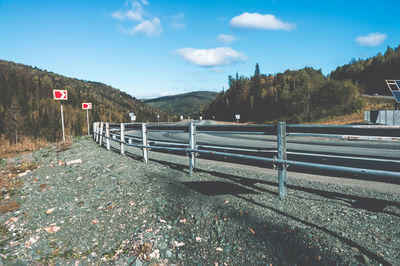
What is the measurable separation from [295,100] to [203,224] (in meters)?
65.6

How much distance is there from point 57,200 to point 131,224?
7.78 ft

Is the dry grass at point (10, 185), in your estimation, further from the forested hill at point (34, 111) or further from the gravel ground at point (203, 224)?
the forested hill at point (34, 111)

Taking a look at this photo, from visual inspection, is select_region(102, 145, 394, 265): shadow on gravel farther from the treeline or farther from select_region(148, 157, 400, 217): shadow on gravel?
the treeline

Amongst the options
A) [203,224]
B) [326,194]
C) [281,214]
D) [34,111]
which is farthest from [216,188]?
[34,111]

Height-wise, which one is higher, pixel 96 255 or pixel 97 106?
pixel 97 106

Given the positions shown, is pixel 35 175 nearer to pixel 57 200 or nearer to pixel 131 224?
pixel 57 200

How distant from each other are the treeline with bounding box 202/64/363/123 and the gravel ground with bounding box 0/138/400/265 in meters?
47.1

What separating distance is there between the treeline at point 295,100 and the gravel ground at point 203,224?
155ft

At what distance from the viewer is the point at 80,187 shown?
5840mm

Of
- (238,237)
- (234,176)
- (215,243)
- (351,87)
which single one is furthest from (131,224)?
(351,87)

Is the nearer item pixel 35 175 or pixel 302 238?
pixel 302 238

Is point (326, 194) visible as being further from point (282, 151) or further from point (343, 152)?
point (343, 152)

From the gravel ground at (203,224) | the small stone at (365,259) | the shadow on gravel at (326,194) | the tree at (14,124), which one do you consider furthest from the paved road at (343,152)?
the tree at (14,124)

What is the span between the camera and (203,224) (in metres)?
3.69
